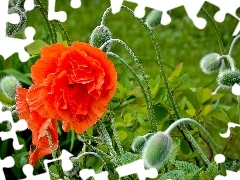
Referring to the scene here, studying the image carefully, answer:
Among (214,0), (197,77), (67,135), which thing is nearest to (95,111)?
(214,0)

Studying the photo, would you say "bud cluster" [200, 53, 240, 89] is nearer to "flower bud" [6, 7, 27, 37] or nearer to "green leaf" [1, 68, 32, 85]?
"flower bud" [6, 7, 27, 37]

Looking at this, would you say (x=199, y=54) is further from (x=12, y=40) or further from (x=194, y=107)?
(x=12, y=40)

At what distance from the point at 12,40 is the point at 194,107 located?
515 mm

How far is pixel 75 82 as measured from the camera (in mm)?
1105

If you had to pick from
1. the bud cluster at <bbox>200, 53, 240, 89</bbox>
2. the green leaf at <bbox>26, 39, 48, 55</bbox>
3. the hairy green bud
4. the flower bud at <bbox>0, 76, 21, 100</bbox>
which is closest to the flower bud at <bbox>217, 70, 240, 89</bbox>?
the bud cluster at <bbox>200, 53, 240, 89</bbox>

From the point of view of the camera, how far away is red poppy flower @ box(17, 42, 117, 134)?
1082 mm

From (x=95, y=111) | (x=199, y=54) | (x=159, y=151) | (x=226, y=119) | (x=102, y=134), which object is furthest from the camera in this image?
(x=199, y=54)

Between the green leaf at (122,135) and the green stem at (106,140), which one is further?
the green leaf at (122,135)

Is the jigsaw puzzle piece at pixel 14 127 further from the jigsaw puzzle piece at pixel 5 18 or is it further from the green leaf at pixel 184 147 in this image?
the green leaf at pixel 184 147

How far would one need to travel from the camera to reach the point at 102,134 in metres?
1.20

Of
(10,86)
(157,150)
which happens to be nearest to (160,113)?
(10,86)

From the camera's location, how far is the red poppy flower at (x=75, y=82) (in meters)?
1.08

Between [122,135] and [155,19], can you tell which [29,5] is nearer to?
[155,19]

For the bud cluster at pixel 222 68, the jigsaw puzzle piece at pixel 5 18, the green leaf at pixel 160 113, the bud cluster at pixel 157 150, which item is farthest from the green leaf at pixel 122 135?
the bud cluster at pixel 157 150
